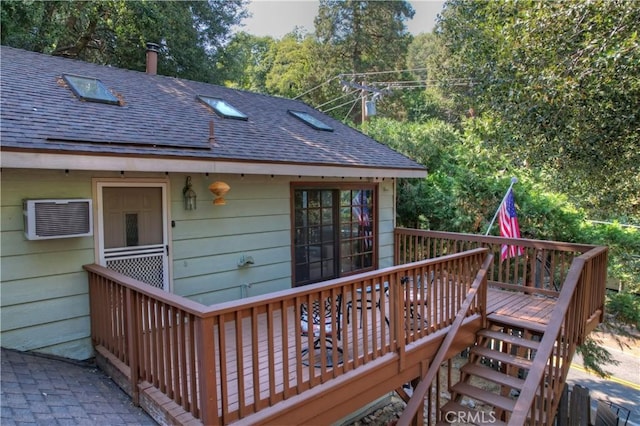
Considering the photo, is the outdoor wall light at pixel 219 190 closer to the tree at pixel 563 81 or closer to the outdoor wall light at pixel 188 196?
the outdoor wall light at pixel 188 196

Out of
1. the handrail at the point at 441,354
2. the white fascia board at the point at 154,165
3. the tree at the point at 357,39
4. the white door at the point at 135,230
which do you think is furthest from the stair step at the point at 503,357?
the tree at the point at 357,39

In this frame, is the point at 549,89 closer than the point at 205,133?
Yes

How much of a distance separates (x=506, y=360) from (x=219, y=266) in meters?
3.52

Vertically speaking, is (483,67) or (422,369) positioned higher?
(483,67)

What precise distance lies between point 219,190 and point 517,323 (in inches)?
152

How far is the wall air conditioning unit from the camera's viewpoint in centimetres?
337

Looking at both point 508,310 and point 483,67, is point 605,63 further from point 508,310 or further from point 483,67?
point 508,310

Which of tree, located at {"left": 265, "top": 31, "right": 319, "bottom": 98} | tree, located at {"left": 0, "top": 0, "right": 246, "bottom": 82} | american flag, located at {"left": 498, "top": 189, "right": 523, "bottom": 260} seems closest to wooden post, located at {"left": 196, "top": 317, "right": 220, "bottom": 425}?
american flag, located at {"left": 498, "top": 189, "right": 523, "bottom": 260}

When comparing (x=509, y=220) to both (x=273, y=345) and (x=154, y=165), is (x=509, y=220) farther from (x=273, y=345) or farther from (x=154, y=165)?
(x=154, y=165)

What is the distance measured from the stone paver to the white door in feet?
3.49

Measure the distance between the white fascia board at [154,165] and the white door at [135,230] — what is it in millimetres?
522

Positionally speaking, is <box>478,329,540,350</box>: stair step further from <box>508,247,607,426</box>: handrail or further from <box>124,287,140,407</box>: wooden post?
<box>124,287,140,407</box>: wooden post

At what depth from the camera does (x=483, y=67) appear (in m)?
5.22

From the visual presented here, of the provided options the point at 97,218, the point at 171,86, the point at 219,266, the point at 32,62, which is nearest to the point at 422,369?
the point at 219,266
